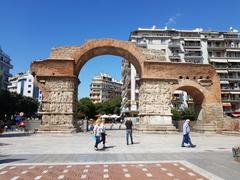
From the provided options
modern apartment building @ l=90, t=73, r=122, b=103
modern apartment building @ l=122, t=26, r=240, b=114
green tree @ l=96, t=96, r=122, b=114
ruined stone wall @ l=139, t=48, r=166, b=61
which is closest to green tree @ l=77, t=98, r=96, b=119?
green tree @ l=96, t=96, r=122, b=114

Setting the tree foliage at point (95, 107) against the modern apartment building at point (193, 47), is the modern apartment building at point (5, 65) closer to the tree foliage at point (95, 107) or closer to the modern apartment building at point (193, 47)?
the tree foliage at point (95, 107)

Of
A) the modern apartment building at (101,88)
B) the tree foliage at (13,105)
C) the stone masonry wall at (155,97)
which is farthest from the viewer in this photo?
the modern apartment building at (101,88)

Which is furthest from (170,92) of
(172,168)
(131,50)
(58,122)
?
(172,168)

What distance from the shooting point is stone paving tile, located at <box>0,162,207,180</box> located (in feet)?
24.1

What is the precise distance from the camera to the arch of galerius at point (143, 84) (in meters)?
26.2

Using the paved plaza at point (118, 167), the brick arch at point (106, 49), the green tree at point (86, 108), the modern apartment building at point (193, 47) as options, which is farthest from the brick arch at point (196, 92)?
the green tree at point (86, 108)

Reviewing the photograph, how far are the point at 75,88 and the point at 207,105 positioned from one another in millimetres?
13551

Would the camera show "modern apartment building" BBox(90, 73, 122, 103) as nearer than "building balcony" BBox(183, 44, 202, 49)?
No

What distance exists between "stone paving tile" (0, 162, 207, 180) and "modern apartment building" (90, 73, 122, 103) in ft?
357

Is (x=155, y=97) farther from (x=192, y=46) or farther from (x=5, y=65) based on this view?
(x=5, y=65)

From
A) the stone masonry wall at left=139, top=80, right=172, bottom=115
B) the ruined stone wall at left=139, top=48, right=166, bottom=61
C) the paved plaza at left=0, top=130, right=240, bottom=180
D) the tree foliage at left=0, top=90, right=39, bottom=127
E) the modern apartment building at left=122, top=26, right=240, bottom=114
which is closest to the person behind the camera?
the paved plaza at left=0, top=130, right=240, bottom=180

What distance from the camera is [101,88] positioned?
389 feet

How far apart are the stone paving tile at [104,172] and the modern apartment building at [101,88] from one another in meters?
109

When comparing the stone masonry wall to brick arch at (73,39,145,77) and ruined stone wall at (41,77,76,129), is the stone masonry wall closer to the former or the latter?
brick arch at (73,39,145,77)
